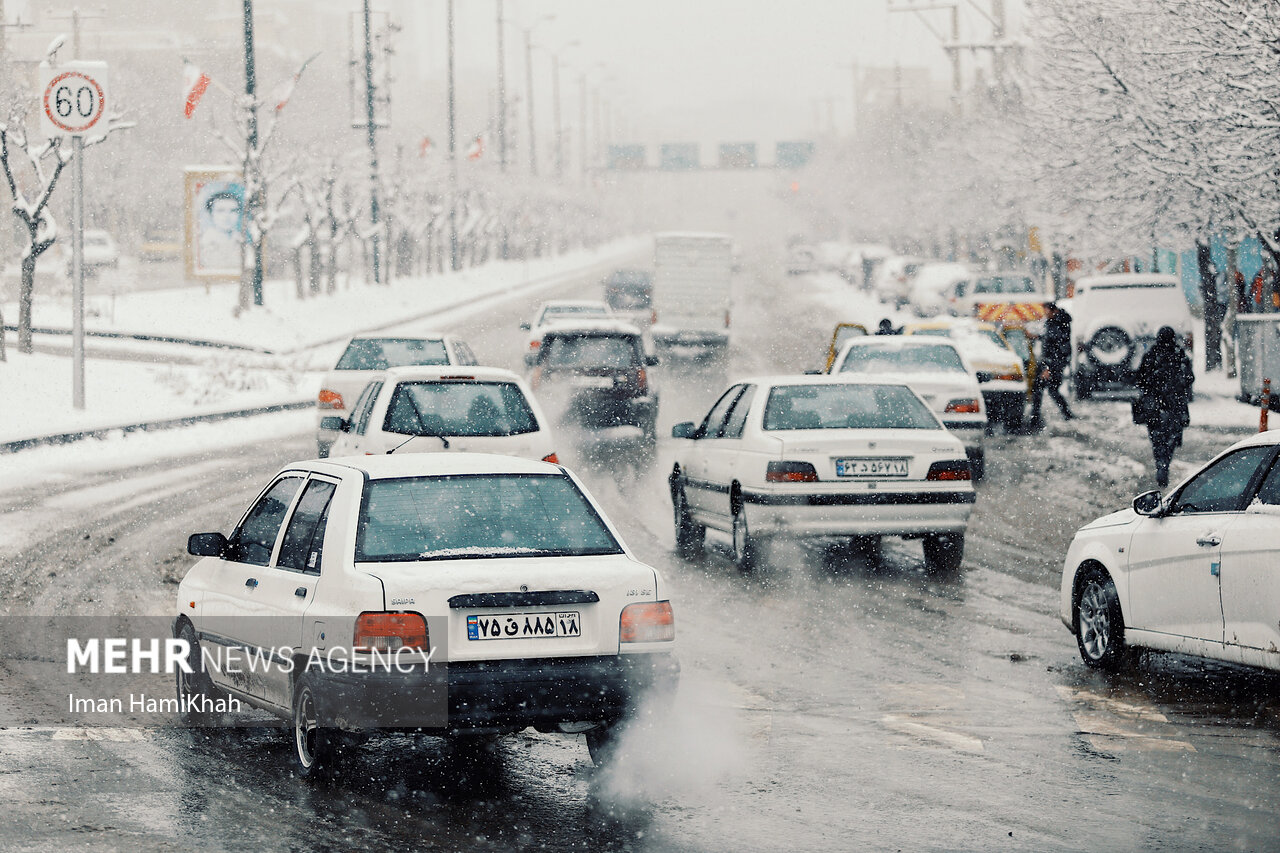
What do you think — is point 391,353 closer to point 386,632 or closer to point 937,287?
point 386,632

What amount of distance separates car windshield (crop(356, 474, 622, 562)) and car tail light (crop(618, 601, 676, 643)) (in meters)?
0.36

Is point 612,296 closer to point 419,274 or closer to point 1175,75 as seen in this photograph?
point 419,274

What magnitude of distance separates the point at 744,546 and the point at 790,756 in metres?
5.56

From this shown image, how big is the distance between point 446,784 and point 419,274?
223 feet

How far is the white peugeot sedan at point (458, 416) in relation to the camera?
43.9 feet

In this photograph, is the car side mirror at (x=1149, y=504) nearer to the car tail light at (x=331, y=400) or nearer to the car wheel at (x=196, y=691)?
the car wheel at (x=196, y=691)

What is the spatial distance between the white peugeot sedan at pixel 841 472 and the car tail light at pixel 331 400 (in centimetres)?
839

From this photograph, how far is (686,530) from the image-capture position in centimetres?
1441

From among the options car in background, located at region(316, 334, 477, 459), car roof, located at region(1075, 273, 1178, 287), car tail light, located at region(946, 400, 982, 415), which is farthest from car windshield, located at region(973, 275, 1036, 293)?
car tail light, located at region(946, 400, 982, 415)

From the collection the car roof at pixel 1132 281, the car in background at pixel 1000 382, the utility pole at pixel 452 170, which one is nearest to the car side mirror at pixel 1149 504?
the car in background at pixel 1000 382

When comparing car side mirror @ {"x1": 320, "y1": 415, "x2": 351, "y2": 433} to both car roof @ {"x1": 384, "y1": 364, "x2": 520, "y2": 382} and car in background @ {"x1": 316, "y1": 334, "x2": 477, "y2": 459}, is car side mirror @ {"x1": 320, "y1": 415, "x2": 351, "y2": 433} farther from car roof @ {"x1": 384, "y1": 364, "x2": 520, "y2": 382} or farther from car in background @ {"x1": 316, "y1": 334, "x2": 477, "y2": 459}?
car in background @ {"x1": 316, "y1": 334, "x2": 477, "y2": 459}

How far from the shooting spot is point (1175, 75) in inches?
942

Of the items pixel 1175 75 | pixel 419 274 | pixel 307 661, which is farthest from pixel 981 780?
pixel 419 274

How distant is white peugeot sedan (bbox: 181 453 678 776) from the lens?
21.2ft
